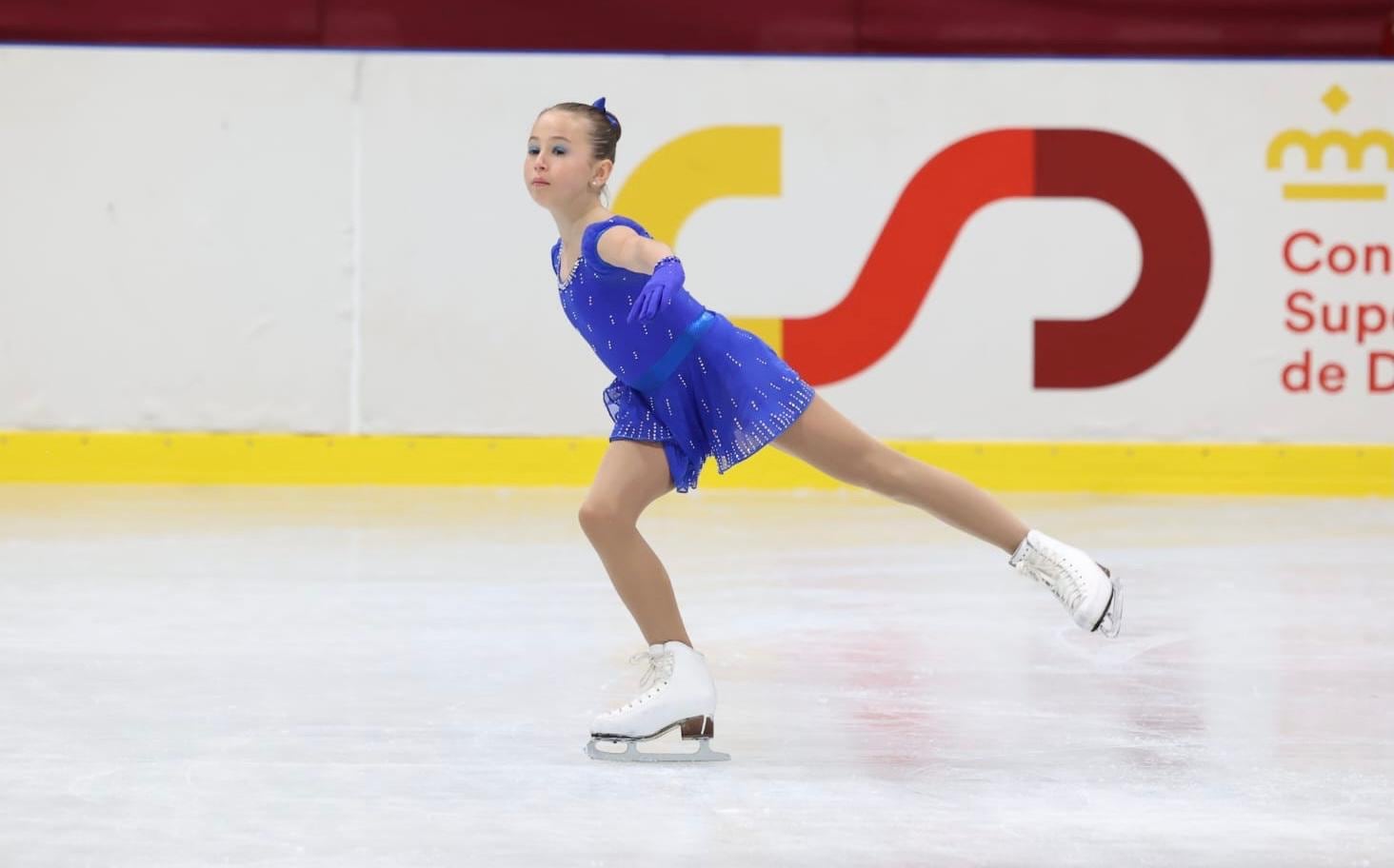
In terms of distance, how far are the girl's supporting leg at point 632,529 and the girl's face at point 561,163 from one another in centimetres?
45

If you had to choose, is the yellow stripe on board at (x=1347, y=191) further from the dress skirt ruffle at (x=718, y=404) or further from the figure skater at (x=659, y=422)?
the dress skirt ruffle at (x=718, y=404)

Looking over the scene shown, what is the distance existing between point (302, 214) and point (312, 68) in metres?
0.61

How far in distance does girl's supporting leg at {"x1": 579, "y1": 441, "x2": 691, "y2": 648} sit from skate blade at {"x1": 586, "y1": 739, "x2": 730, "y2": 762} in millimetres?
196

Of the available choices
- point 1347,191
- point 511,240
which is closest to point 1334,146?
point 1347,191

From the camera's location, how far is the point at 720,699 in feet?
12.9

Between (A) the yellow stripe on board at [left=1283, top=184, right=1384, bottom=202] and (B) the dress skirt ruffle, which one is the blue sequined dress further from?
(A) the yellow stripe on board at [left=1283, top=184, right=1384, bottom=202]

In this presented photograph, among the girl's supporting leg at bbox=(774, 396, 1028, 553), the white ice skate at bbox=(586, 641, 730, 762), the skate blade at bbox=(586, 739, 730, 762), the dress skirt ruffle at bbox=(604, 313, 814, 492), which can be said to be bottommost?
the skate blade at bbox=(586, 739, 730, 762)

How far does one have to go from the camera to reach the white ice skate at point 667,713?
3.37m

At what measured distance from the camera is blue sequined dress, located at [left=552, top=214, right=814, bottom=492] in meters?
3.44

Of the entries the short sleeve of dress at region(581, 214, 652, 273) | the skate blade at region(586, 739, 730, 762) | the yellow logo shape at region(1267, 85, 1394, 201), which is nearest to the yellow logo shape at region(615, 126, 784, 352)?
the yellow logo shape at region(1267, 85, 1394, 201)

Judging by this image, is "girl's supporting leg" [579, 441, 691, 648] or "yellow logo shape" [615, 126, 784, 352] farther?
"yellow logo shape" [615, 126, 784, 352]

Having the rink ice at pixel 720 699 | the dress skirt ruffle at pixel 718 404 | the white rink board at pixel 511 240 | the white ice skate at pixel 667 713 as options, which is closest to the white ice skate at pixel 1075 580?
the rink ice at pixel 720 699

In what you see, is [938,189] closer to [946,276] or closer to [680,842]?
[946,276]

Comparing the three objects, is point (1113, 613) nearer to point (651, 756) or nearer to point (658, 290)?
point (651, 756)
